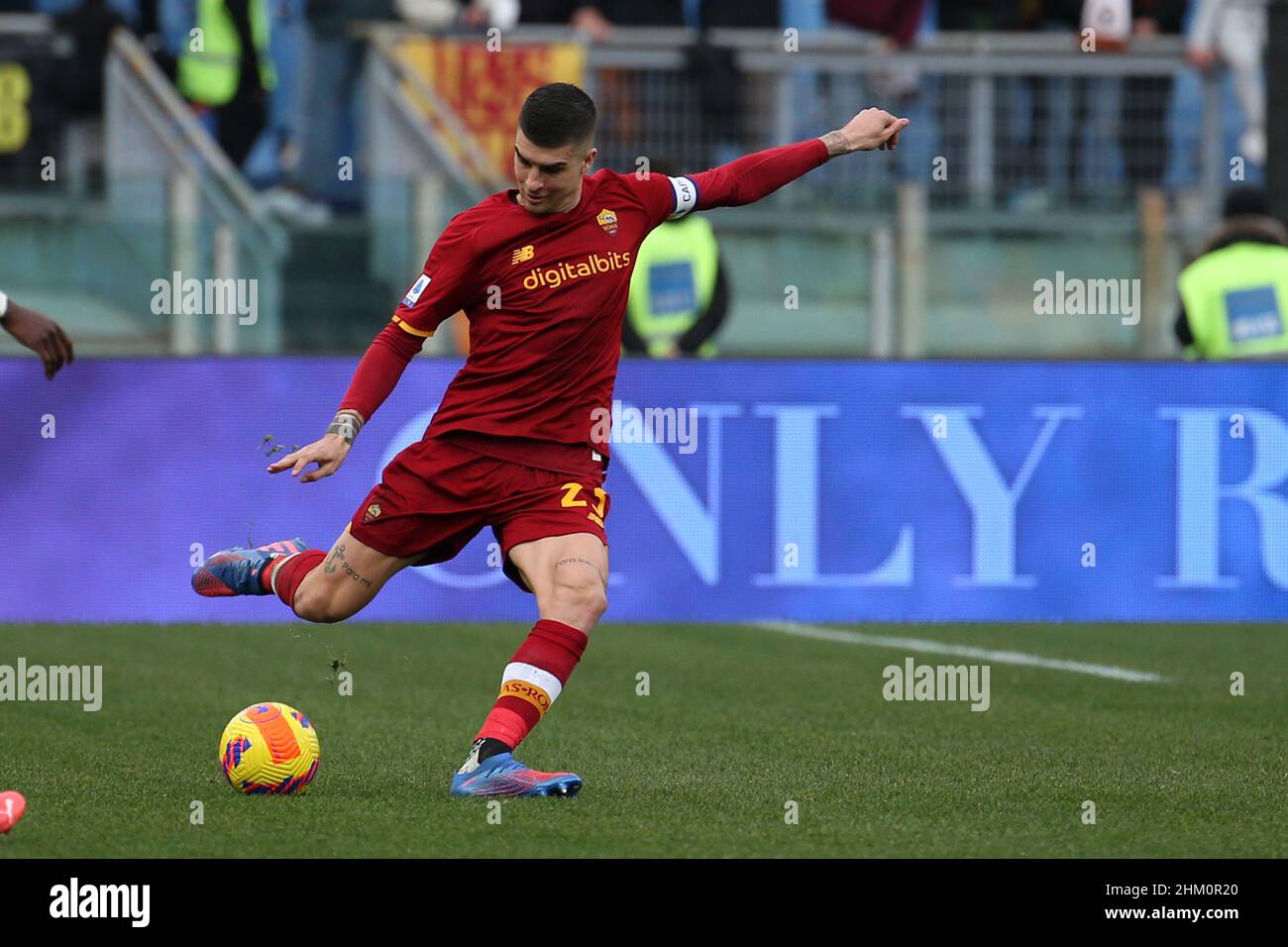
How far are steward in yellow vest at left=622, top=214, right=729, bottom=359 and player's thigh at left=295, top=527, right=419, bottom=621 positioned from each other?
19.0 ft

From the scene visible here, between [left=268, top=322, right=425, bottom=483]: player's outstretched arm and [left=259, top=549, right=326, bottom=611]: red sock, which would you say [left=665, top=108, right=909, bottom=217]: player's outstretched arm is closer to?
[left=268, top=322, right=425, bottom=483]: player's outstretched arm

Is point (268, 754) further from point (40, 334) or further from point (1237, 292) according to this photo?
point (1237, 292)

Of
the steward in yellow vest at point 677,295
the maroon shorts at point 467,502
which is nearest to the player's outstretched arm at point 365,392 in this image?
the maroon shorts at point 467,502

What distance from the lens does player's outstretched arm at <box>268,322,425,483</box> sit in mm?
6371

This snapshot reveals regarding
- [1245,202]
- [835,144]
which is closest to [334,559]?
[835,144]

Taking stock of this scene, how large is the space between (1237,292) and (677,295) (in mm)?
3019

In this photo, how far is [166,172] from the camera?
13.1m

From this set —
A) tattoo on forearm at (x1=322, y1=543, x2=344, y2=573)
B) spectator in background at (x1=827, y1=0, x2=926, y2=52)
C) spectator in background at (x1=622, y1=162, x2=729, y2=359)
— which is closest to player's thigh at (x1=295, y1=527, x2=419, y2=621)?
tattoo on forearm at (x1=322, y1=543, x2=344, y2=573)

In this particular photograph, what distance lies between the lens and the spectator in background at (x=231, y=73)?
46.9ft

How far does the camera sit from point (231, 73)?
1438 cm

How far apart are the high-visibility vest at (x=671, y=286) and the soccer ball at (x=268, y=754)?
6.35 m

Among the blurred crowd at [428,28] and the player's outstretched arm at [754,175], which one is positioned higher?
the blurred crowd at [428,28]

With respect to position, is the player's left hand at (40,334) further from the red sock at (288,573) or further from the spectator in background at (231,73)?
the spectator in background at (231,73)
